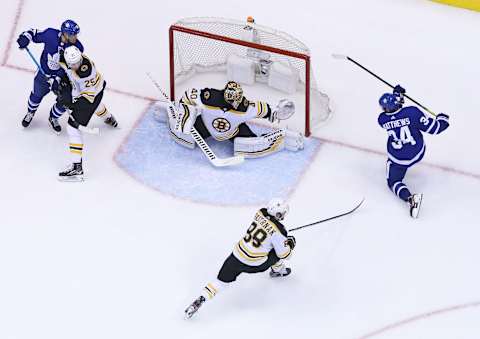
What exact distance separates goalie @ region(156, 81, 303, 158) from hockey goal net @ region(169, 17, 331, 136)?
22 centimetres

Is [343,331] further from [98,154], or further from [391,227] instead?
[98,154]

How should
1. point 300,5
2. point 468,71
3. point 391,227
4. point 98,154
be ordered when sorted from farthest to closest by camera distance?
1. point 300,5
2. point 468,71
3. point 98,154
4. point 391,227

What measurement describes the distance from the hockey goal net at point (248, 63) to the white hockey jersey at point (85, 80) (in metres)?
0.58

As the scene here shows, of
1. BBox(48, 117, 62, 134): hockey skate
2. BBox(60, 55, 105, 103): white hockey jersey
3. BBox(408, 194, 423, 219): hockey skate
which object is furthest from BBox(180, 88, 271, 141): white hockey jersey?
BBox(408, 194, 423, 219): hockey skate

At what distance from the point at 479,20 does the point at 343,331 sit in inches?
112

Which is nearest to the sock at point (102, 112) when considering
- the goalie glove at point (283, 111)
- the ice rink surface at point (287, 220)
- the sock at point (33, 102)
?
the ice rink surface at point (287, 220)

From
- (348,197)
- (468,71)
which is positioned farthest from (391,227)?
(468,71)

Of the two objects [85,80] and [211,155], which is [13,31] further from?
[211,155]

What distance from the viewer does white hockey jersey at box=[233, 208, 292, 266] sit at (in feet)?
20.6

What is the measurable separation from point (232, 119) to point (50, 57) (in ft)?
3.63

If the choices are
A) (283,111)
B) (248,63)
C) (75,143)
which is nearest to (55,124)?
(75,143)

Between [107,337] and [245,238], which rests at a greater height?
[245,238]

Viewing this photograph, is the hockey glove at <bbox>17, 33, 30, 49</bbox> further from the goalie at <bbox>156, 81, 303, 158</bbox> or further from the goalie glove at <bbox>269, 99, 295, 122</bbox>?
the goalie glove at <bbox>269, 99, 295, 122</bbox>

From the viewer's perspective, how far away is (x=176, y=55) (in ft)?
25.4
